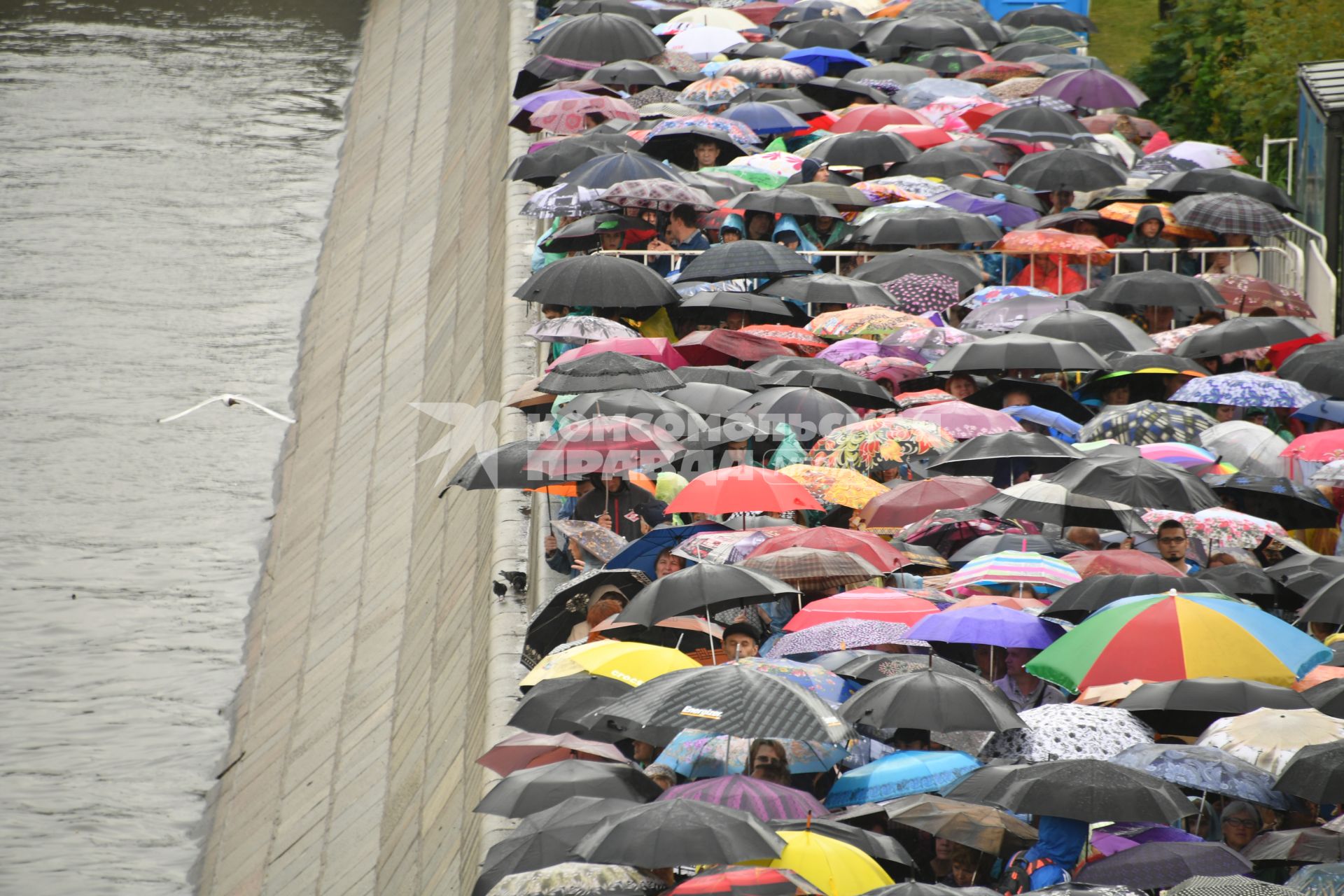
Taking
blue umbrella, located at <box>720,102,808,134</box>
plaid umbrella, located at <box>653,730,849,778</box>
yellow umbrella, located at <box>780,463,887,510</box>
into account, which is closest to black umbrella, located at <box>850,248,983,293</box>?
yellow umbrella, located at <box>780,463,887,510</box>

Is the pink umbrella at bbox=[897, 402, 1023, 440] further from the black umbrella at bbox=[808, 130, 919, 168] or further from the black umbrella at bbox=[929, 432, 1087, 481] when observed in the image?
the black umbrella at bbox=[808, 130, 919, 168]

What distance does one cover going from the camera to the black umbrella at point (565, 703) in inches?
325

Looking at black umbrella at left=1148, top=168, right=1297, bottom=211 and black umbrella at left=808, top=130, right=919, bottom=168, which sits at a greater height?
black umbrella at left=808, top=130, right=919, bottom=168

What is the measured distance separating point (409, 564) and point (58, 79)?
1535 cm

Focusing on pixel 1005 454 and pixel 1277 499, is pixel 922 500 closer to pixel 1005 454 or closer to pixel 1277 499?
pixel 1005 454

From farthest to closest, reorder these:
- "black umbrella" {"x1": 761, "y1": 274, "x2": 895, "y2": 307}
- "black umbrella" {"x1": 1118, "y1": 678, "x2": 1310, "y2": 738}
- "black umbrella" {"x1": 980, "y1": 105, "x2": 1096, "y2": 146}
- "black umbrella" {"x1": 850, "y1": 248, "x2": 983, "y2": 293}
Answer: "black umbrella" {"x1": 980, "y1": 105, "x2": 1096, "y2": 146} → "black umbrella" {"x1": 850, "y1": 248, "x2": 983, "y2": 293} → "black umbrella" {"x1": 761, "y1": 274, "x2": 895, "y2": 307} → "black umbrella" {"x1": 1118, "y1": 678, "x2": 1310, "y2": 738}

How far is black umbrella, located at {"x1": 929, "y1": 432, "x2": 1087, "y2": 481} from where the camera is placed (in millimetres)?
11141

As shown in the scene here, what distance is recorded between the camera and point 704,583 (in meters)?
8.88

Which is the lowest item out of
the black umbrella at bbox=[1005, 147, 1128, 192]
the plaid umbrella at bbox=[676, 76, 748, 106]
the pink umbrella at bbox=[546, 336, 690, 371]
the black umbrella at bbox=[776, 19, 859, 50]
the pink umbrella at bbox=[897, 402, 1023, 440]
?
the pink umbrella at bbox=[897, 402, 1023, 440]

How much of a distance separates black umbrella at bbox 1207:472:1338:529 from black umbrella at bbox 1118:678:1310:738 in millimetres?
3231

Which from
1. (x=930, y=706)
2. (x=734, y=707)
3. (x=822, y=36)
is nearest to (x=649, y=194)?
(x=930, y=706)

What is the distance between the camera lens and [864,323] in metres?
13.9

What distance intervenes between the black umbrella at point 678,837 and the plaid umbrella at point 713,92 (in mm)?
14772

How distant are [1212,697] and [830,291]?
22.2ft
